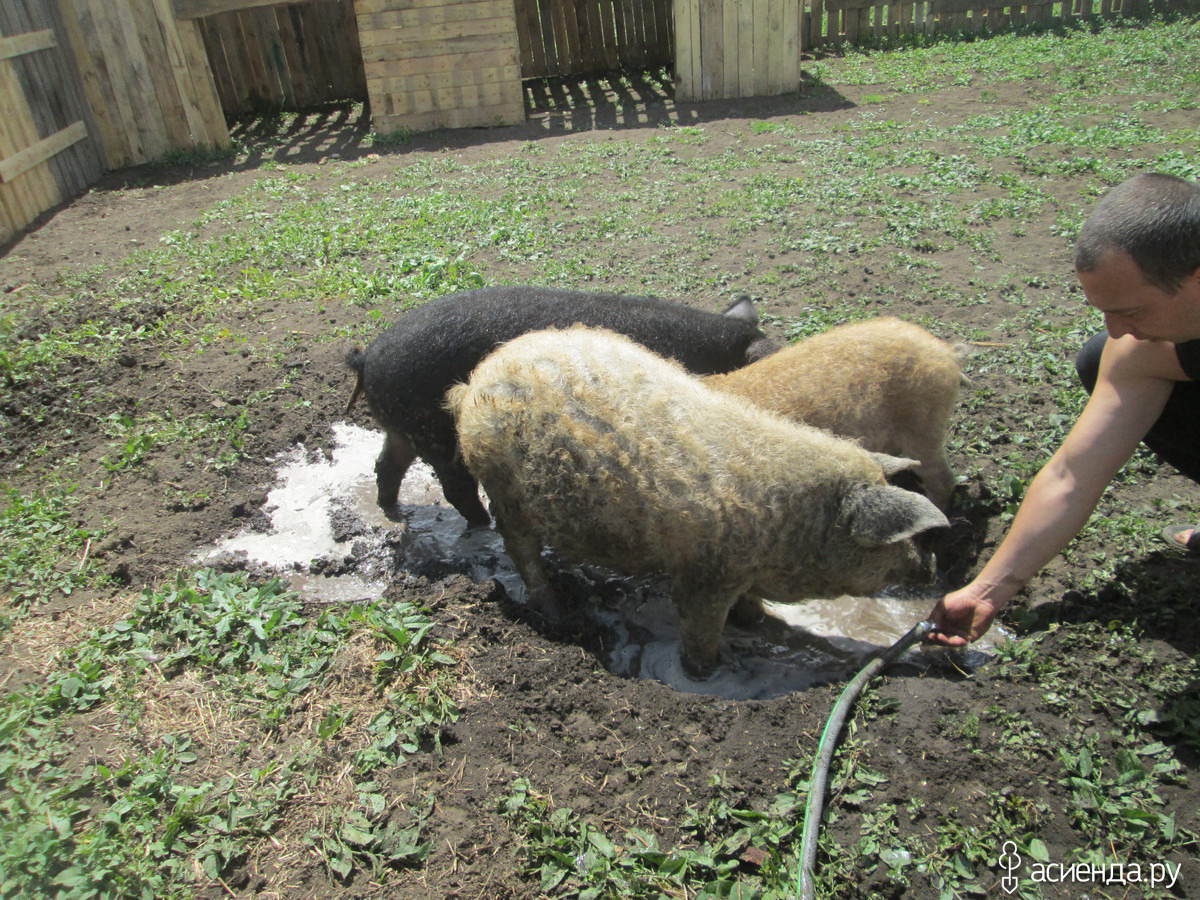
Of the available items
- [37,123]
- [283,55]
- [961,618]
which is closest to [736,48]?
[283,55]

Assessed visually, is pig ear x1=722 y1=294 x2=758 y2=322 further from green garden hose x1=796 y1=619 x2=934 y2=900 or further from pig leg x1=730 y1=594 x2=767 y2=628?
green garden hose x1=796 y1=619 x2=934 y2=900

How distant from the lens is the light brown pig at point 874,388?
4598mm

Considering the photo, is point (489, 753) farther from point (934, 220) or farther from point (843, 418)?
point (934, 220)

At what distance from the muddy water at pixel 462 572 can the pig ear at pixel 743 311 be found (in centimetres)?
212

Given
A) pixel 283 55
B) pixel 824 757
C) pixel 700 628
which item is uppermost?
pixel 283 55

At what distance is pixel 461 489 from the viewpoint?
17.2 ft

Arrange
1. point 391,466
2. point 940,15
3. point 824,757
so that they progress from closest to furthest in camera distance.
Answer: point 824,757 < point 391,466 < point 940,15

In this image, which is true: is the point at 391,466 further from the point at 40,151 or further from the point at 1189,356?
the point at 40,151

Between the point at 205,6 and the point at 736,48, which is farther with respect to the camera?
the point at 736,48

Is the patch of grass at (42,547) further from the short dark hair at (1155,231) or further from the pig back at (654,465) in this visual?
the short dark hair at (1155,231)

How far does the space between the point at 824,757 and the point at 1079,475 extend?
1672 millimetres

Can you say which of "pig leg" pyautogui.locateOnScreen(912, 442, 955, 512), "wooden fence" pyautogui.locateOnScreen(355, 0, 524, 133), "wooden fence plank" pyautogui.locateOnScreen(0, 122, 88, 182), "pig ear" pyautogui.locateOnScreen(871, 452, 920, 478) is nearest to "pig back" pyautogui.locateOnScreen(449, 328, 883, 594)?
"pig ear" pyautogui.locateOnScreen(871, 452, 920, 478)

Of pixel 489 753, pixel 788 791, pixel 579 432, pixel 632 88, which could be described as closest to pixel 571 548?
pixel 579 432

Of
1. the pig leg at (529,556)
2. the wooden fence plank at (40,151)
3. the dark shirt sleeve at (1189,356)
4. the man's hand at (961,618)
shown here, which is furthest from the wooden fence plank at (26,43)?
the dark shirt sleeve at (1189,356)
